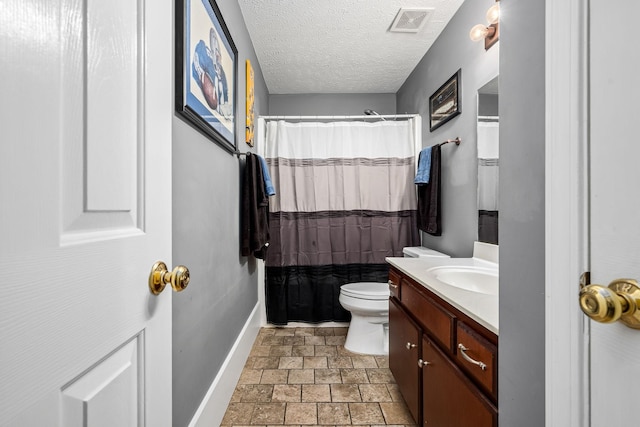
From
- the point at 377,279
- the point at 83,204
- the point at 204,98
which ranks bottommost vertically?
the point at 377,279

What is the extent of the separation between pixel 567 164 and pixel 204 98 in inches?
49.1

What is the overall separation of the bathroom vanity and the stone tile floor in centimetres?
23

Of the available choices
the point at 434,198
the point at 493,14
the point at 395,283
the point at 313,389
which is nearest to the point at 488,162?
the point at 434,198

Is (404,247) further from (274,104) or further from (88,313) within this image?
(88,313)

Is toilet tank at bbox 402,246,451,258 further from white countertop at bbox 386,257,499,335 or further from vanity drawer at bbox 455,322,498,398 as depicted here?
vanity drawer at bbox 455,322,498,398

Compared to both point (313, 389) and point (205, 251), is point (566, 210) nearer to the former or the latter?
point (205, 251)

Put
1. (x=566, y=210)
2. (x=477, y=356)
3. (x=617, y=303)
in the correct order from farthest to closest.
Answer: (x=477, y=356) → (x=566, y=210) → (x=617, y=303)

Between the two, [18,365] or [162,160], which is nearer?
[18,365]

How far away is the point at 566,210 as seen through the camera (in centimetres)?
49

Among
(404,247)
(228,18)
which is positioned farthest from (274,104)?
(404,247)

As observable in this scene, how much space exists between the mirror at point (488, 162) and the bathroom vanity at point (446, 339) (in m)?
0.21

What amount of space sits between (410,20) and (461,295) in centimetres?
188

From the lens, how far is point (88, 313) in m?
0.44

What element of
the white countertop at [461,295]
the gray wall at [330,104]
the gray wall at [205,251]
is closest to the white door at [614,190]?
the white countertop at [461,295]
